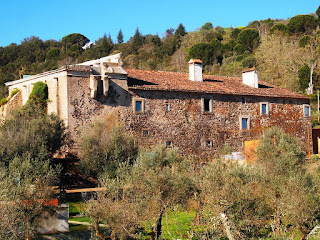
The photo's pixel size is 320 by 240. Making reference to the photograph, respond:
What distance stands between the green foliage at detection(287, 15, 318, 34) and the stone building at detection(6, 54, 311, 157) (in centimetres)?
4023

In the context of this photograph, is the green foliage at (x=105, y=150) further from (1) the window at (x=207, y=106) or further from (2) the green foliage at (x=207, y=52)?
(2) the green foliage at (x=207, y=52)

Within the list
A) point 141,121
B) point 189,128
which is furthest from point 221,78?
point 141,121

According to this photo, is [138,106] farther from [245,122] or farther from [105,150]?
[245,122]

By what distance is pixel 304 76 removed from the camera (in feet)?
169

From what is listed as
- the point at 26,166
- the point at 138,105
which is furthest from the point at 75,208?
the point at 138,105

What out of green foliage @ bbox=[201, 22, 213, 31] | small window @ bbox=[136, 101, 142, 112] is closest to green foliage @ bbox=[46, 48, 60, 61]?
green foliage @ bbox=[201, 22, 213, 31]

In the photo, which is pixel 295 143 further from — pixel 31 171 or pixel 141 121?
pixel 31 171

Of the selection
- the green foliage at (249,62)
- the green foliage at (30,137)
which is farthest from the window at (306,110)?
the green foliage at (249,62)

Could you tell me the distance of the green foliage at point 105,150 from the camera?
22.2 meters

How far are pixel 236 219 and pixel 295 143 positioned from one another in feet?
30.0

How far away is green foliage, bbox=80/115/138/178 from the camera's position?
72.9 ft

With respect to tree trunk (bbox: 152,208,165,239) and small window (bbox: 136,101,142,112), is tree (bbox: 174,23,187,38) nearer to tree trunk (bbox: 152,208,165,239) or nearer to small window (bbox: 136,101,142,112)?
small window (bbox: 136,101,142,112)

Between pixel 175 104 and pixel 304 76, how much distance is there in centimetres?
2812

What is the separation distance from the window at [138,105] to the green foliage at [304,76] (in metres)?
30.1
